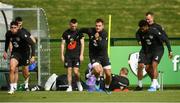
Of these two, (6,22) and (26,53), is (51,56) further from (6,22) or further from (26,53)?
(26,53)

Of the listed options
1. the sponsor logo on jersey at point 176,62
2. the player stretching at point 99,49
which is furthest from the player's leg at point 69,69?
the sponsor logo on jersey at point 176,62

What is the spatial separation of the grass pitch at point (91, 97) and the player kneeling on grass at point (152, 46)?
1365mm

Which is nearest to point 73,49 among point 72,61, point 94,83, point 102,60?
point 72,61

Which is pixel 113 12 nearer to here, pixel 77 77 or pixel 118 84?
pixel 118 84

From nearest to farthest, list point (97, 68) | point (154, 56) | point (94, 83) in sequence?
point (97, 68) → point (154, 56) → point (94, 83)

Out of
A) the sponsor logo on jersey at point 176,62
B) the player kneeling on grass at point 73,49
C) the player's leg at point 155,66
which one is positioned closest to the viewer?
the player's leg at point 155,66

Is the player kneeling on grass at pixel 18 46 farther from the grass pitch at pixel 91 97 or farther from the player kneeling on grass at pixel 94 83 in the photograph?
the player kneeling on grass at pixel 94 83

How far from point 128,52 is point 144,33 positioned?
3.44 metres

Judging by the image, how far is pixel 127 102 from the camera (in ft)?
47.6

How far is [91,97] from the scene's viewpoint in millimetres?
15781

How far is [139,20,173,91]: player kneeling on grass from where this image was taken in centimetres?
1816

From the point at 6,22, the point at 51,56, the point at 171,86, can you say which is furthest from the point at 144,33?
the point at 51,56

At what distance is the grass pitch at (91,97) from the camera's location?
15148 mm

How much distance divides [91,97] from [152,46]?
326 centimetres
